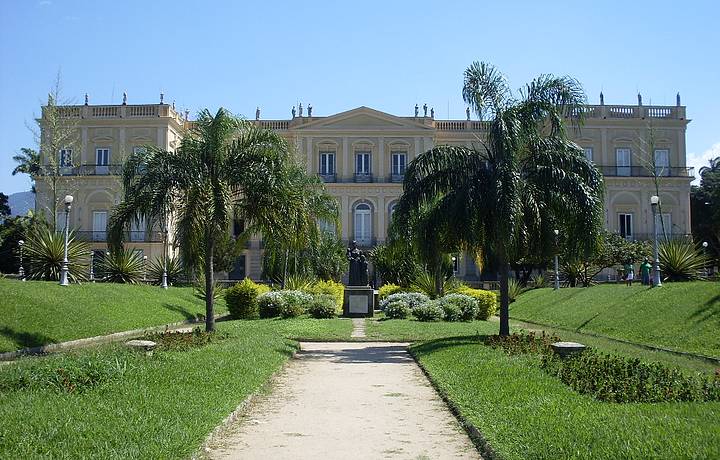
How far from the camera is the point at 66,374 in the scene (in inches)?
353

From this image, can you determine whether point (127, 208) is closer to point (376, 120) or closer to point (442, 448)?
point (442, 448)

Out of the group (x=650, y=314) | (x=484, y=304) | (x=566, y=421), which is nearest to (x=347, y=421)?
(x=566, y=421)

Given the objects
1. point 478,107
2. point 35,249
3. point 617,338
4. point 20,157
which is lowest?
point 617,338

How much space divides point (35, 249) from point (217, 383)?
16811 millimetres

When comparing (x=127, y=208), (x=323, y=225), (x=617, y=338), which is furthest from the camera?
(x=323, y=225)

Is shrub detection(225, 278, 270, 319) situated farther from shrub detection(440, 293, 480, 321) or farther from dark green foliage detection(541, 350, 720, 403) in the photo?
dark green foliage detection(541, 350, 720, 403)

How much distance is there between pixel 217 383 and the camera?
988 centimetres

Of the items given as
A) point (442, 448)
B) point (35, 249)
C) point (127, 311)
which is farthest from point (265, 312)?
point (442, 448)

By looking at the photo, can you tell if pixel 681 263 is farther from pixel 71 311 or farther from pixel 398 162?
pixel 398 162

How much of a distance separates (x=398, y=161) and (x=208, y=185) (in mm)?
40898

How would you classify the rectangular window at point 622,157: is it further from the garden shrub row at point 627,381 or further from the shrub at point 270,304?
the garden shrub row at point 627,381

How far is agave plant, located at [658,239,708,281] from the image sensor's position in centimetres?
2534

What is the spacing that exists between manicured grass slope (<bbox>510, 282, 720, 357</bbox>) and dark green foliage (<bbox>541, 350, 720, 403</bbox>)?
5095mm

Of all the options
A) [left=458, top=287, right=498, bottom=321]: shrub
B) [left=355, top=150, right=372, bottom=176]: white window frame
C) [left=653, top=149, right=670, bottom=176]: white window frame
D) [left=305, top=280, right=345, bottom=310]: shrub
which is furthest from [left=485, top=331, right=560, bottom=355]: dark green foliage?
[left=653, top=149, right=670, bottom=176]: white window frame
